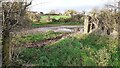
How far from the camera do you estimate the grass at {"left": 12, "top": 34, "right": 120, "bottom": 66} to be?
22.9 ft

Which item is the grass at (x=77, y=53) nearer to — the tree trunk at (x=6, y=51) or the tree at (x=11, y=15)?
the tree trunk at (x=6, y=51)

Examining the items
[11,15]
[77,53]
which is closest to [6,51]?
[11,15]

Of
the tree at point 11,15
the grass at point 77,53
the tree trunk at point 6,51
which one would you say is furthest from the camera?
the grass at point 77,53

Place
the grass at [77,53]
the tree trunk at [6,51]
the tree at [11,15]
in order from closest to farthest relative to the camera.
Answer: the tree at [11,15]
the tree trunk at [6,51]
the grass at [77,53]

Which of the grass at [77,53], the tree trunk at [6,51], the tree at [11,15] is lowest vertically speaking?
the grass at [77,53]

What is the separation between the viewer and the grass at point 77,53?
696cm

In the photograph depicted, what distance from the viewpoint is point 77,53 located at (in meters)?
7.45

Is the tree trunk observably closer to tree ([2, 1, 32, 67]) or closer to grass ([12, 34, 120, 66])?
tree ([2, 1, 32, 67])

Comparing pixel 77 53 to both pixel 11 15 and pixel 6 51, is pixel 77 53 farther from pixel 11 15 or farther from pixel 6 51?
pixel 11 15

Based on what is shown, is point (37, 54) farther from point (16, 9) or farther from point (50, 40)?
point (16, 9)

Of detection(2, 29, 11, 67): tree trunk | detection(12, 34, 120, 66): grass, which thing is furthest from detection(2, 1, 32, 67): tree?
detection(12, 34, 120, 66): grass

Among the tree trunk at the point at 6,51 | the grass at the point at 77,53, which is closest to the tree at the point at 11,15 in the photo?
the tree trunk at the point at 6,51

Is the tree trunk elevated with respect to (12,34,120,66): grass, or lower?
elevated

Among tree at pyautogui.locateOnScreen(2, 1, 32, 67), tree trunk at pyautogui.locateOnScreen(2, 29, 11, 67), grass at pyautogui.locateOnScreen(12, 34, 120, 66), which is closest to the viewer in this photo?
tree at pyautogui.locateOnScreen(2, 1, 32, 67)
